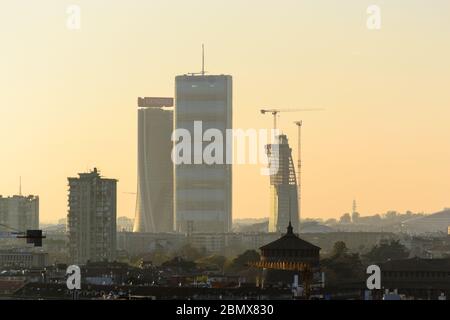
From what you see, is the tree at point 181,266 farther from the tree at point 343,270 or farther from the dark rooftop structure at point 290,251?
the dark rooftop structure at point 290,251

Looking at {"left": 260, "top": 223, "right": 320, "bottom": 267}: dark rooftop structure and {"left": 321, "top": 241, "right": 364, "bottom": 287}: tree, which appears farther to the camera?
{"left": 321, "top": 241, "right": 364, "bottom": 287}: tree

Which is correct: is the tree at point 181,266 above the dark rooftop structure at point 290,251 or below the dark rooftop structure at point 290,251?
below

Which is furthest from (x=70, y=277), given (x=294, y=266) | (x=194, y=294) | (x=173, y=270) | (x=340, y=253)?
(x=194, y=294)

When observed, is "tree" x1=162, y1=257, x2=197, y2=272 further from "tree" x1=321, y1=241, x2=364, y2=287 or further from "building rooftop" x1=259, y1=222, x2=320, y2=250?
"building rooftop" x1=259, y1=222, x2=320, y2=250

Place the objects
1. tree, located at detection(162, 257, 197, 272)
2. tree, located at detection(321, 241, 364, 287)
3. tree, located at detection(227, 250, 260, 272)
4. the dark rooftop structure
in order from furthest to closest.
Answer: tree, located at detection(227, 250, 260, 272)
tree, located at detection(162, 257, 197, 272)
tree, located at detection(321, 241, 364, 287)
the dark rooftop structure

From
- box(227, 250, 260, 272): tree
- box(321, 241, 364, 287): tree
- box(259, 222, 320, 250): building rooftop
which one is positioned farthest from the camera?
box(227, 250, 260, 272): tree

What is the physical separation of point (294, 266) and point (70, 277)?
2986cm

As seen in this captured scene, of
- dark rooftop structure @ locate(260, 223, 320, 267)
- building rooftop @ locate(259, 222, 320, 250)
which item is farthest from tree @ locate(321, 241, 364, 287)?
building rooftop @ locate(259, 222, 320, 250)

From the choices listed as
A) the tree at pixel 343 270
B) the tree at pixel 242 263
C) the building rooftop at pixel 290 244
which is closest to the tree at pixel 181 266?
the tree at pixel 242 263

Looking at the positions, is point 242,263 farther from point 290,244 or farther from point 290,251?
point 290,251

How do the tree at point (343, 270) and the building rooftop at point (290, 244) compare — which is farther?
the building rooftop at point (290, 244)
